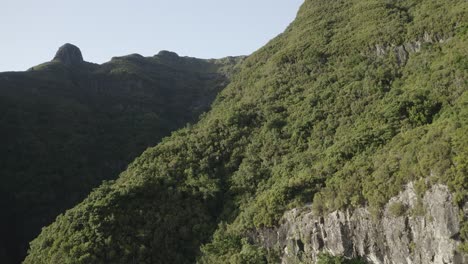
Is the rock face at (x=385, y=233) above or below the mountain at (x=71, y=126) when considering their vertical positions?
below

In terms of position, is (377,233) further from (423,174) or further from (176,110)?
(176,110)

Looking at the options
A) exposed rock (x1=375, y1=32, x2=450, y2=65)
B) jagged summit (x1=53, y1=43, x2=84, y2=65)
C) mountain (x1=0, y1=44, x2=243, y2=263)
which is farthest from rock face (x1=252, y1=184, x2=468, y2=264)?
jagged summit (x1=53, y1=43, x2=84, y2=65)

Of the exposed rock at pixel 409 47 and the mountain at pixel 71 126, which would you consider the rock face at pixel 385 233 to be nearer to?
the exposed rock at pixel 409 47

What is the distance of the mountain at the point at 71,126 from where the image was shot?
71438mm

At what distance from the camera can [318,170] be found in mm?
41688

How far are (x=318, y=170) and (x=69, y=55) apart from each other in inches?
5620

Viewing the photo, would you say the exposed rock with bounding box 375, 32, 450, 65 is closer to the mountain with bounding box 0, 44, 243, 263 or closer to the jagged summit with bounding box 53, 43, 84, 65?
the mountain with bounding box 0, 44, 243, 263

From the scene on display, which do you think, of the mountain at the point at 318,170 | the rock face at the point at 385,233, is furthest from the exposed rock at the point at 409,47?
the rock face at the point at 385,233

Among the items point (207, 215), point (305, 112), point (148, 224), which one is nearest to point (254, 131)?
point (305, 112)

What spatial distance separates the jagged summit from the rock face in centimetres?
14011

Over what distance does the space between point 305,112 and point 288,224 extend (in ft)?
72.5

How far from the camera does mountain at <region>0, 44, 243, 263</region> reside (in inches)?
2813

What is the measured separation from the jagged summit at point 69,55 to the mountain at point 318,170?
4192 inches

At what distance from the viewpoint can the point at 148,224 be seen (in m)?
45.7
